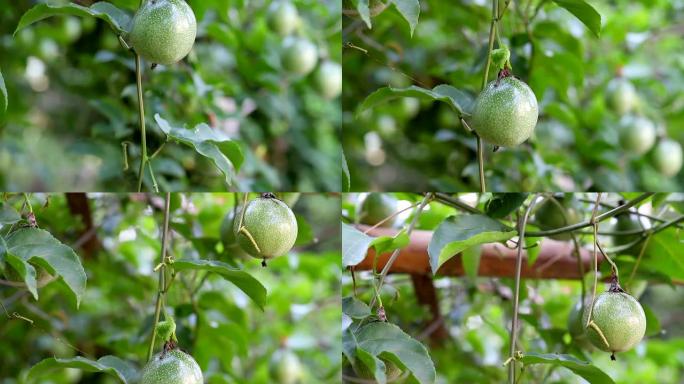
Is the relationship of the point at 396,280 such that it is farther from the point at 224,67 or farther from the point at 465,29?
the point at 224,67

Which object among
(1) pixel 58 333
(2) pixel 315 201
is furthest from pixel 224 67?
(1) pixel 58 333

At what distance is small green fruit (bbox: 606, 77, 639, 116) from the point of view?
1706 mm

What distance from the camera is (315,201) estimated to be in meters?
1.56

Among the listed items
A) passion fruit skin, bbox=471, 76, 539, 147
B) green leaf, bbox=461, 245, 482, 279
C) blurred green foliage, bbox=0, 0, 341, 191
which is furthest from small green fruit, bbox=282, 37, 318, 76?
passion fruit skin, bbox=471, 76, 539, 147

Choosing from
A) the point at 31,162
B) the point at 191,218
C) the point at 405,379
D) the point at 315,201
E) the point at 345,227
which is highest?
the point at 345,227

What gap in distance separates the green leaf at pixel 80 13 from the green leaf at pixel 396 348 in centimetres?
35

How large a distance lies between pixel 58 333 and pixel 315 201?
1.69ft

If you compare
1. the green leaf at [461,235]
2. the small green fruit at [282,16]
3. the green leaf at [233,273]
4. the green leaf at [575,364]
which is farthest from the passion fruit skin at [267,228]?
the small green fruit at [282,16]

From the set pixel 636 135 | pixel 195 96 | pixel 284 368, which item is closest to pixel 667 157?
pixel 636 135

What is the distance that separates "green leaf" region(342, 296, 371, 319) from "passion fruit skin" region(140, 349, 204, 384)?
164 mm

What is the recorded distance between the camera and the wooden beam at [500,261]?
97 centimetres

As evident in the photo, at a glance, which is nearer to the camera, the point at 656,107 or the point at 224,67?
the point at 224,67

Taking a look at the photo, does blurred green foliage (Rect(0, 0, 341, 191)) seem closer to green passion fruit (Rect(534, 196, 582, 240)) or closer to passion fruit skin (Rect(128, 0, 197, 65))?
passion fruit skin (Rect(128, 0, 197, 65))

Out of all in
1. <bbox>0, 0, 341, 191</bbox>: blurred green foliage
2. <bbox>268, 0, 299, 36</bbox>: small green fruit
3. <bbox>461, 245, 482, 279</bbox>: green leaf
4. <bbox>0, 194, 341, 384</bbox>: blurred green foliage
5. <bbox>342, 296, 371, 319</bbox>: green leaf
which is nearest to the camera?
<bbox>342, 296, 371, 319</bbox>: green leaf
